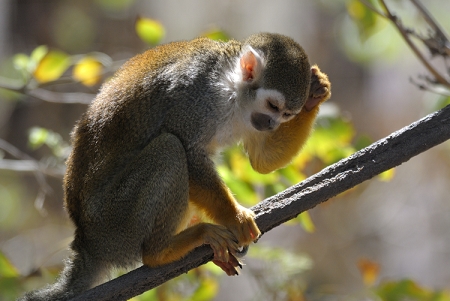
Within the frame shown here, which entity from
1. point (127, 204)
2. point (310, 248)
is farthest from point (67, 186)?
point (310, 248)

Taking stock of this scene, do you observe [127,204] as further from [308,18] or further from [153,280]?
[308,18]

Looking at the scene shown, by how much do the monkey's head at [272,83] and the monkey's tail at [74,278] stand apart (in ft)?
3.99

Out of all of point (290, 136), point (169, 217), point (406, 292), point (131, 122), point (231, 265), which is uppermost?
point (131, 122)

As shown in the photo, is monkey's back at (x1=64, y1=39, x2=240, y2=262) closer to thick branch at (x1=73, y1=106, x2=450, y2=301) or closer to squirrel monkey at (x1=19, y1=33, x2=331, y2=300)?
squirrel monkey at (x1=19, y1=33, x2=331, y2=300)

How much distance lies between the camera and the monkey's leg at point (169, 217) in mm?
2725

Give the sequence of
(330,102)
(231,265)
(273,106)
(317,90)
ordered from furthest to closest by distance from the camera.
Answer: (330,102), (317,90), (273,106), (231,265)

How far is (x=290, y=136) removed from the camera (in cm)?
330

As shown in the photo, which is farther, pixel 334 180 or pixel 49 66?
pixel 49 66

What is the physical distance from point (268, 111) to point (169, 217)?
848 mm

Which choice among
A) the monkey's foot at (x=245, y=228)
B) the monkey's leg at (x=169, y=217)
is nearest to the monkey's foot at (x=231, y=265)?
the monkey's leg at (x=169, y=217)

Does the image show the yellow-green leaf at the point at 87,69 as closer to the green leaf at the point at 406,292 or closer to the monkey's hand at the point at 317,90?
the monkey's hand at the point at 317,90

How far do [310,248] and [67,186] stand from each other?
6854 mm

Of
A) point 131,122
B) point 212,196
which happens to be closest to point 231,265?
point 212,196

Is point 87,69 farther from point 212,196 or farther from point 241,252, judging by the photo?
point 241,252
